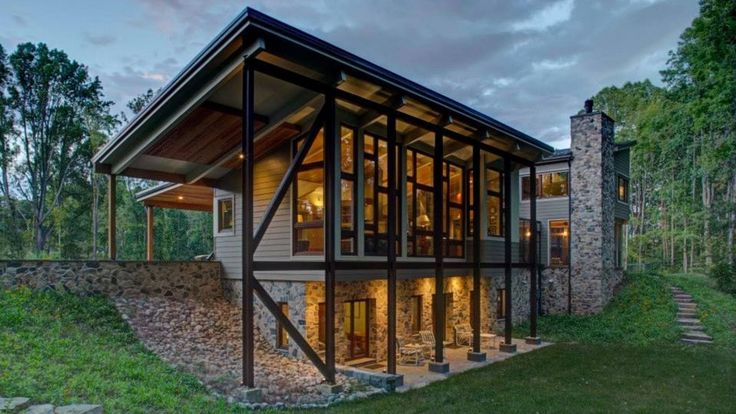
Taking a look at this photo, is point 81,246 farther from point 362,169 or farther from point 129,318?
point 362,169

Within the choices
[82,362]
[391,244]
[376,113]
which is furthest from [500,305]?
[82,362]

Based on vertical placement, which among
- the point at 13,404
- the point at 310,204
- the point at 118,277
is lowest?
the point at 13,404

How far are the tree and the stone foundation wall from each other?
22.0m

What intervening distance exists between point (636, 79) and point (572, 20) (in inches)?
721

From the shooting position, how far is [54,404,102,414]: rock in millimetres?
4902

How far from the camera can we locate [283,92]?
8.30 m

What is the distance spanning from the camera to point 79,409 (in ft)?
16.3

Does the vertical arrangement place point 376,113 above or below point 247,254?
above

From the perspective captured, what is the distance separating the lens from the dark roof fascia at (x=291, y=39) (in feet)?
19.9

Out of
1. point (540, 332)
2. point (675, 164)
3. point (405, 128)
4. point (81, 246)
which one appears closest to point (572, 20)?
point (405, 128)

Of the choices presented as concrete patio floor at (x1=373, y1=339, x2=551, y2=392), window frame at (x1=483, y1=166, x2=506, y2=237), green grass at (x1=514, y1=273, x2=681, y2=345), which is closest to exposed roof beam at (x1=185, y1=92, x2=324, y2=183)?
concrete patio floor at (x1=373, y1=339, x2=551, y2=392)

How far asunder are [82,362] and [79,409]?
5.85 ft

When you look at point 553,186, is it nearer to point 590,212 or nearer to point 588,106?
point 590,212

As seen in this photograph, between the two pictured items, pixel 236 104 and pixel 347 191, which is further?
pixel 347 191
